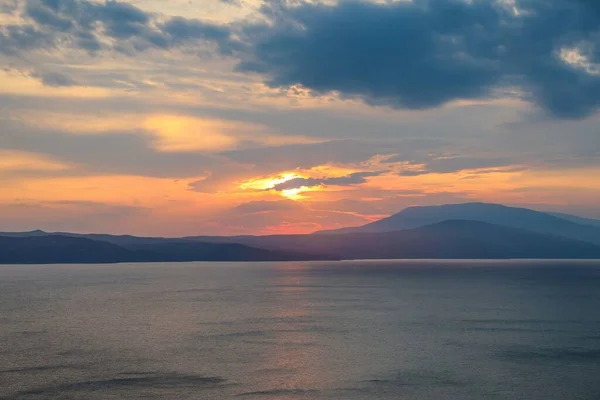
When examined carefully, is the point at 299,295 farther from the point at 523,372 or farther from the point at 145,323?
the point at 523,372

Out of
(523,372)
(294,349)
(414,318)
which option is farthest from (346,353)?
(414,318)

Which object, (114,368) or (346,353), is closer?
(114,368)

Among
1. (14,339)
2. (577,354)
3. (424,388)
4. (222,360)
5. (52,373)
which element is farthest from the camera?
(14,339)

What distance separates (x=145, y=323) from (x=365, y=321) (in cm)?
3509

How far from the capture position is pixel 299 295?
160 metres

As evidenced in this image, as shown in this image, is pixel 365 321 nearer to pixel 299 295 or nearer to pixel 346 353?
pixel 346 353

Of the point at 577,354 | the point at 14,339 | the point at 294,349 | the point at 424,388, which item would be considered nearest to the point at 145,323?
the point at 14,339

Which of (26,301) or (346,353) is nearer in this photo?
(346,353)

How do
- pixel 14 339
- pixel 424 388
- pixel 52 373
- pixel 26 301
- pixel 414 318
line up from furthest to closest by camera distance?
pixel 26 301, pixel 414 318, pixel 14 339, pixel 52 373, pixel 424 388

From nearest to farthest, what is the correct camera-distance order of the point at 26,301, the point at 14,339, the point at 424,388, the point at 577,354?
the point at 424,388, the point at 577,354, the point at 14,339, the point at 26,301

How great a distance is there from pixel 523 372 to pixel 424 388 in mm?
12963

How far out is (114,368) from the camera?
59500 millimetres

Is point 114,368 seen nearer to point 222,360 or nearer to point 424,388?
point 222,360

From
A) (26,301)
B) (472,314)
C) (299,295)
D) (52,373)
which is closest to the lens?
(52,373)
